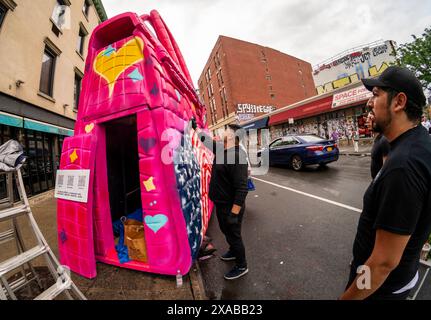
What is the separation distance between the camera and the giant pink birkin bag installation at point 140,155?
2.49 meters

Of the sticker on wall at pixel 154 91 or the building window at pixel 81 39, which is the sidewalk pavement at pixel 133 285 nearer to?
the sticker on wall at pixel 154 91

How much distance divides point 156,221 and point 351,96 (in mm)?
18175

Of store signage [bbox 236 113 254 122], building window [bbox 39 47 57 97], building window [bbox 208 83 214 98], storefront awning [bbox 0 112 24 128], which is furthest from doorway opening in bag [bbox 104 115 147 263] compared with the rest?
building window [bbox 208 83 214 98]

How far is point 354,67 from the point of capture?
23969 mm

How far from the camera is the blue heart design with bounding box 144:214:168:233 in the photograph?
2.47 metres

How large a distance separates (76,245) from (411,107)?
12.7ft

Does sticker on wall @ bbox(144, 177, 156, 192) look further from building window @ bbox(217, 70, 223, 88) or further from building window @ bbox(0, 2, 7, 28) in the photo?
building window @ bbox(217, 70, 223, 88)

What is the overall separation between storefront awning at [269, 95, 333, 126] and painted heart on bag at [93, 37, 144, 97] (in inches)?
720

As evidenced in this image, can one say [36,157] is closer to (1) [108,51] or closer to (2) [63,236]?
(2) [63,236]

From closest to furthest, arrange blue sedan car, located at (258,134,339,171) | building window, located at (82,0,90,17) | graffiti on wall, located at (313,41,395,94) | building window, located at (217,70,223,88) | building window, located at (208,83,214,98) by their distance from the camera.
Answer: blue sedan car, located at (258,134,339,171)
building window, located at (82,0,90,17)
graffiti on wall, located at (313,41,395,94)
building window, located at (217,70,223,88)
building window, located at (208,83,214,98)

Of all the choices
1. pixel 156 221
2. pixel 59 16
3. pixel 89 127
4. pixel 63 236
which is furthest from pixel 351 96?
pixel 59 16

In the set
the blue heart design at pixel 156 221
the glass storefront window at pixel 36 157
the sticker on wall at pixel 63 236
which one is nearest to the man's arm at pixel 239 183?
the blue heart design at pixel 156 221
